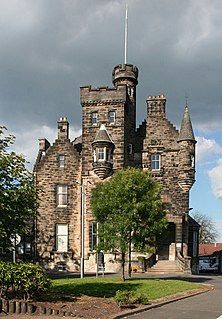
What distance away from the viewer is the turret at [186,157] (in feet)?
132

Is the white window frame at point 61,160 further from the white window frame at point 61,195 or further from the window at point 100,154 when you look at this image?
the window at point 100,154

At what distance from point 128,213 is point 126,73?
2257 centimetres

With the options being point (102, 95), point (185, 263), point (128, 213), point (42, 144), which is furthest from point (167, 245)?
point (42, 144)

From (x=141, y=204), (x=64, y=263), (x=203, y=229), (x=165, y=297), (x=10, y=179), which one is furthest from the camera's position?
(x=203, y=229)

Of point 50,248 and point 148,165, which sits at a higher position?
point 148,165

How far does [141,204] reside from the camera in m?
24.7

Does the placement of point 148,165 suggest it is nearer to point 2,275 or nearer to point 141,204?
point 141,204

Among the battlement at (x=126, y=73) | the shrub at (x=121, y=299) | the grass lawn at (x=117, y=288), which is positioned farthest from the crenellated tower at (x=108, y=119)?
the shrub at (x=121, y=299)

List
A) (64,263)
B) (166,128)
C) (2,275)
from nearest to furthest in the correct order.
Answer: (2,275) < (64,263) < (166,128)

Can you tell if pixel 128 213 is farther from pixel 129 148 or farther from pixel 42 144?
pixel 42 144

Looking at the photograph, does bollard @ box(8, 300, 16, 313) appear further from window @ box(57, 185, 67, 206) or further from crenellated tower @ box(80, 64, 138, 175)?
window @ box(57, 185, 67, 206)

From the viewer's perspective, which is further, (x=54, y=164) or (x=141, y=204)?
(x=54, y=164)

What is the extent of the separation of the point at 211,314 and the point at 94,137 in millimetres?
26891

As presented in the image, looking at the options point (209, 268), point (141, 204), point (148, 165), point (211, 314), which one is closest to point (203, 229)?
point (209, 268)
